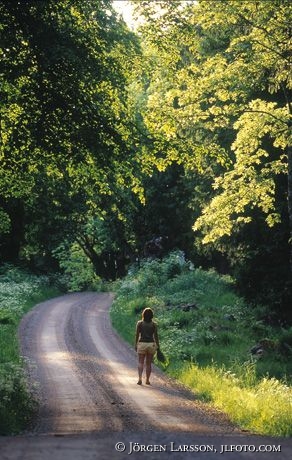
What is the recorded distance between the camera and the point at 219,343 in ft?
59.0

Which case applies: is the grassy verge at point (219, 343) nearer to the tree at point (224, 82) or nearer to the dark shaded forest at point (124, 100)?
the dark shaded forest at point (124, 100)

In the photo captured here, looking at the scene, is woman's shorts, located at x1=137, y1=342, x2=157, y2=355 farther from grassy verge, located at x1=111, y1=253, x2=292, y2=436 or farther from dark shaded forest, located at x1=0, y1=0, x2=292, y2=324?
dark shaded forest, located at x1=0, y1=0, x2=292, y2=324

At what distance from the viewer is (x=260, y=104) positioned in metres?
14.9

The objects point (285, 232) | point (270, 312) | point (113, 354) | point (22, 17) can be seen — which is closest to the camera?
point (22, 17)

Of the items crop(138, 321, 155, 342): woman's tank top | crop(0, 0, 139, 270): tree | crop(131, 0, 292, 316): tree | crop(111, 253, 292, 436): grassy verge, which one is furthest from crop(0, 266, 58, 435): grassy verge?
crop(131, 0, 292, 316): tree

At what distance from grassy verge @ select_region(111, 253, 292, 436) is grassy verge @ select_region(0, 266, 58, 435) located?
170 inches

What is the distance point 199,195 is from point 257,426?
58.3ft

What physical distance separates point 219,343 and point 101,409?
833 cm

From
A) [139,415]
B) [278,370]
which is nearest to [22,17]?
[139,415]

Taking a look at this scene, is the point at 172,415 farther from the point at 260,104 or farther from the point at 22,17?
the point at 260,104

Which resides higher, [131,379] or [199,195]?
[199,195]

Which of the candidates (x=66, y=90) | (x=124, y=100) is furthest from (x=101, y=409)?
(x=124, y=100)

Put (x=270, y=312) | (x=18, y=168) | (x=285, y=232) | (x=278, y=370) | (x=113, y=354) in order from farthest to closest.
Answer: (x=270, y=312) < (x=285, y=232) < (x=113, y=354) < (x=278, y=370) < (x=18, y=168)

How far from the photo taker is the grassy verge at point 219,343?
1020cm
